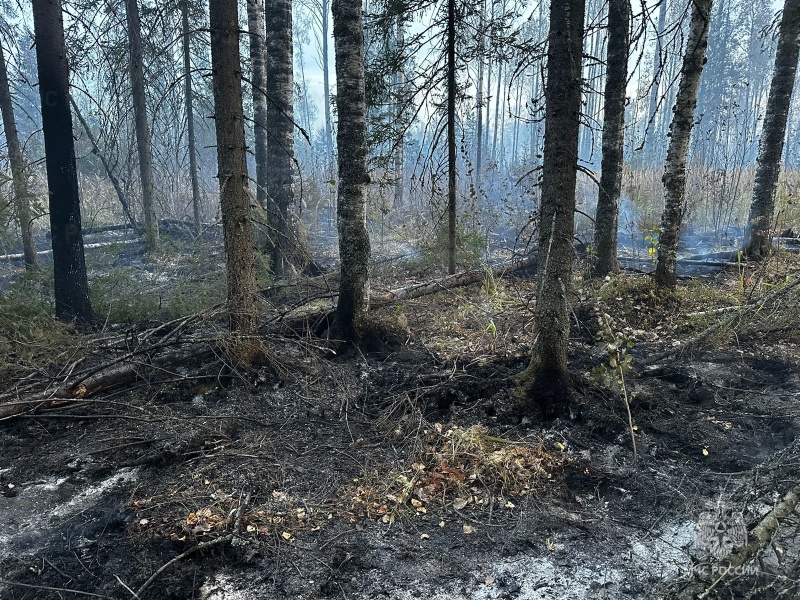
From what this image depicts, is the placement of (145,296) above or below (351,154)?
below

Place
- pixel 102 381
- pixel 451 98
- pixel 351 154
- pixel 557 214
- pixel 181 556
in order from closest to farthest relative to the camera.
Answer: pixel 181 556 < pixel 557 214 < pixel 102 381 < pixel 351 154 < pixel 451 98

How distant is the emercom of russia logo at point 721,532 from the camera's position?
7.98 ft

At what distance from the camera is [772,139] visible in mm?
9484

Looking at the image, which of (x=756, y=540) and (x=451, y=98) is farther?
(x=451, y=98)

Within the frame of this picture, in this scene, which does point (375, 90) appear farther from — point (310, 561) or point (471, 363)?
point (310, 561)

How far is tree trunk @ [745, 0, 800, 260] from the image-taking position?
29.6ft

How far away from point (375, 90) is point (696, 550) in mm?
7944

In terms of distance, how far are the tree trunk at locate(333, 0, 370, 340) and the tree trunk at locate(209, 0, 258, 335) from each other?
45.6 inches

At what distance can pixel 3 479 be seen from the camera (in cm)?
380

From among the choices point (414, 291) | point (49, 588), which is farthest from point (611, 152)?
point (49, 588)

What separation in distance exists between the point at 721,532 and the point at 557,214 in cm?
246

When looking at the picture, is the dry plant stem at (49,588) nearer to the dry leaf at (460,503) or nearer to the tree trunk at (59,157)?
the dry leaf at (460,503)

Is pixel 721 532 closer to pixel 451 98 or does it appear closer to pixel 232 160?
pixel 232 160

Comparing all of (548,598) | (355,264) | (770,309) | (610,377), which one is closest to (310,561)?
(548,598)
